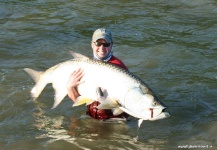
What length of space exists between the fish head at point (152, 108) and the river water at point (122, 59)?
1024 mm

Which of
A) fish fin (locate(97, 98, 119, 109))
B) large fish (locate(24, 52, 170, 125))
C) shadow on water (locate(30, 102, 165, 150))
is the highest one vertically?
large fish (locate(24, 52, 170, 125))

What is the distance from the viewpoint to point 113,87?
524cm

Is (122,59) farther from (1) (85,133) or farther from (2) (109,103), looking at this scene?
(2) (109,103)

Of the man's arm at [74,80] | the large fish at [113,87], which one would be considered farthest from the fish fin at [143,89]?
the man's arm at [74,80]

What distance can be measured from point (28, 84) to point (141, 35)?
13.6 feet

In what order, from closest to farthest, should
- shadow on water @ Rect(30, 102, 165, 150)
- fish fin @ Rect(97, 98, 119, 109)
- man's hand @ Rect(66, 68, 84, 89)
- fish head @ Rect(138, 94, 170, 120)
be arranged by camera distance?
fish head @ Rect(138, 94, 170, 120)
fish fin @ Rect(97, 98, 119, 109)
man's hand @ Rect(66, 68, 84, 89)
shadow on water @ Rect(30, 102, 165, 150)

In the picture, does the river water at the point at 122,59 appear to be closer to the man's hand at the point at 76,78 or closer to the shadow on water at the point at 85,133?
the shadow on water at the point at 85,133

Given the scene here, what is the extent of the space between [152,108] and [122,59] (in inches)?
198

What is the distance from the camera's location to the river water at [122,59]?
243 inches

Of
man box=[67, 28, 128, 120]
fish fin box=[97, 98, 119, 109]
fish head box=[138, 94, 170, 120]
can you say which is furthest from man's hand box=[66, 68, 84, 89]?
fish head box=[138, 94, 170, 120]

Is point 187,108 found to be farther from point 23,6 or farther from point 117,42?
point 23,6

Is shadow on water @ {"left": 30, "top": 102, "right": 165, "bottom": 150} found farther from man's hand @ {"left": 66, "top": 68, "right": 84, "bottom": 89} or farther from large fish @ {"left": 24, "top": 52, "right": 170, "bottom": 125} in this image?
man's hand @ {"left": 66, "top": 68, "right": 84, "bottom": 89}

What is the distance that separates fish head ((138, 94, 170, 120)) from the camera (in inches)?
193

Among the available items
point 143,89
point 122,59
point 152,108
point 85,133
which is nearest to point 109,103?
point 143,89
